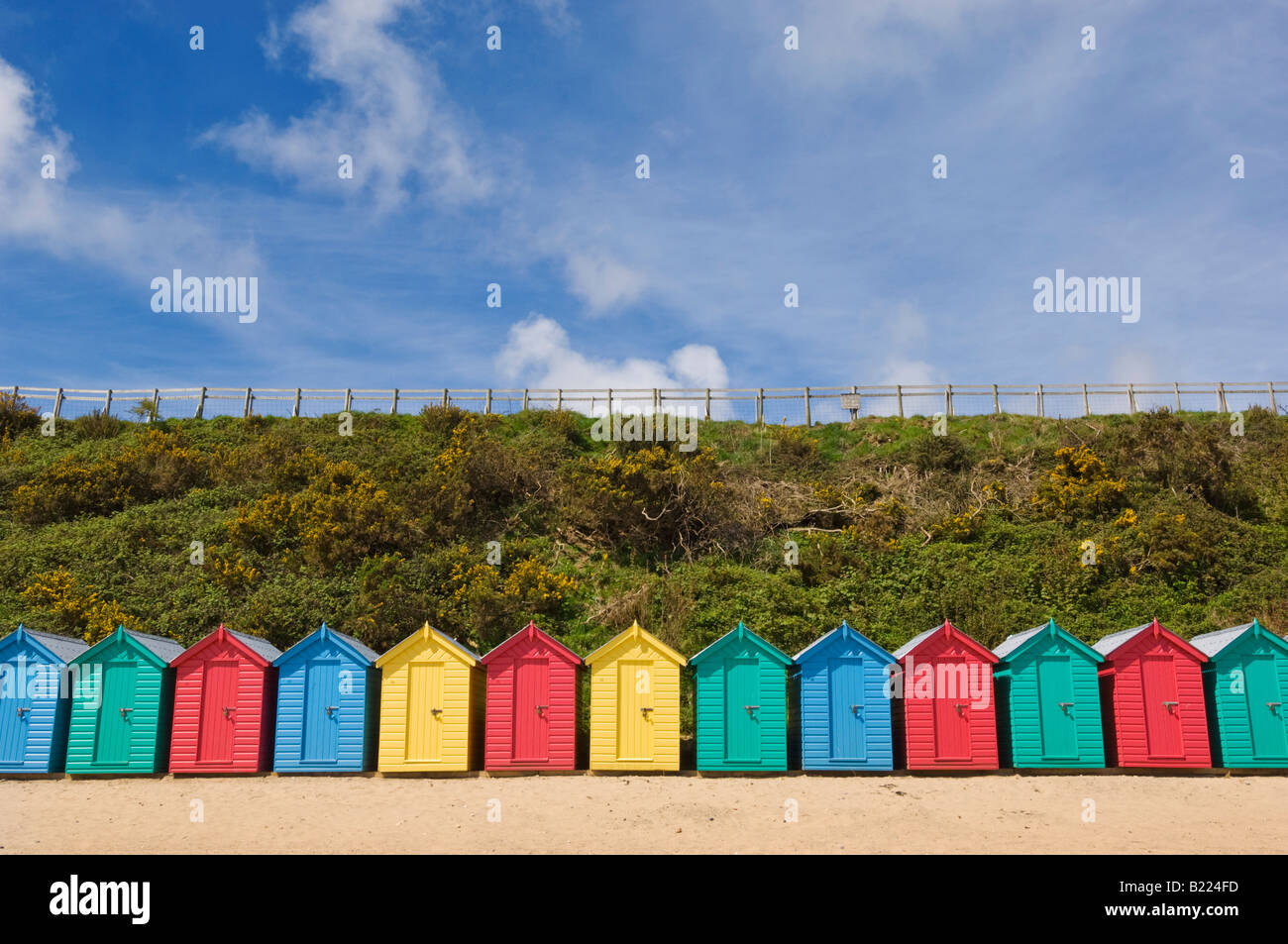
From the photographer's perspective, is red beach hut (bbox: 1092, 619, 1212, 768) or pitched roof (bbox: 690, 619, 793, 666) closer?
red beach hut (bbox: 1092, 619, 1212, 768)

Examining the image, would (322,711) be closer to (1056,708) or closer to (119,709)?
(119,709)

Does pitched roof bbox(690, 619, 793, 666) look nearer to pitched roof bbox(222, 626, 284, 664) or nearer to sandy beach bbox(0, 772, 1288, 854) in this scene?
sandy beach bbox(0, 772, 1288, 854)

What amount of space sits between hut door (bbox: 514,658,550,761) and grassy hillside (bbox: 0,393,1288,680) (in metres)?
5.00

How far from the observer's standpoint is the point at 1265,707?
49.5 feet

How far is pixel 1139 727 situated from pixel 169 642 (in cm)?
1731

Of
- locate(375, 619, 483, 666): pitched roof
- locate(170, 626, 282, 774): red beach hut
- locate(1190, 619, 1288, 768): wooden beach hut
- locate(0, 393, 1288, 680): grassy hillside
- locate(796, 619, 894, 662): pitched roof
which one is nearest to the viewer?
locate(1190, 619, 1288, 768): wooden beach hut

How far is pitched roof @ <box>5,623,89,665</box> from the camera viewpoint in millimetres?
15352

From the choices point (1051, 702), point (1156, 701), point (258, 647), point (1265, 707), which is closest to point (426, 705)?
point (258, 647)

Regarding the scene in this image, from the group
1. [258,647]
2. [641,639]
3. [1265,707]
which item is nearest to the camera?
[1265,707]

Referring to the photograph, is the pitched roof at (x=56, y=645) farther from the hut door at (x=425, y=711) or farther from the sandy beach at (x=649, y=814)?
the hut door at (x=425, y=711)

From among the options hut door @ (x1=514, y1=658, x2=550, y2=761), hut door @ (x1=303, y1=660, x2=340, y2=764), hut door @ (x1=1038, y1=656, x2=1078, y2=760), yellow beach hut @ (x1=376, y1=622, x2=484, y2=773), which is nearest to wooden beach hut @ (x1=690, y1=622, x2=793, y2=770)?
hut door @ (x1=514, y1=658, x2=550, y2=761)

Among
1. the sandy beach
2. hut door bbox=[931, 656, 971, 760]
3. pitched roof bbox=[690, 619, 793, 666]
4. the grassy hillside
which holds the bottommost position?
the sandy beach

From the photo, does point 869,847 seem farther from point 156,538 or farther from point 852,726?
point 156,538

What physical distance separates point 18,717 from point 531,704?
28.1 feet
